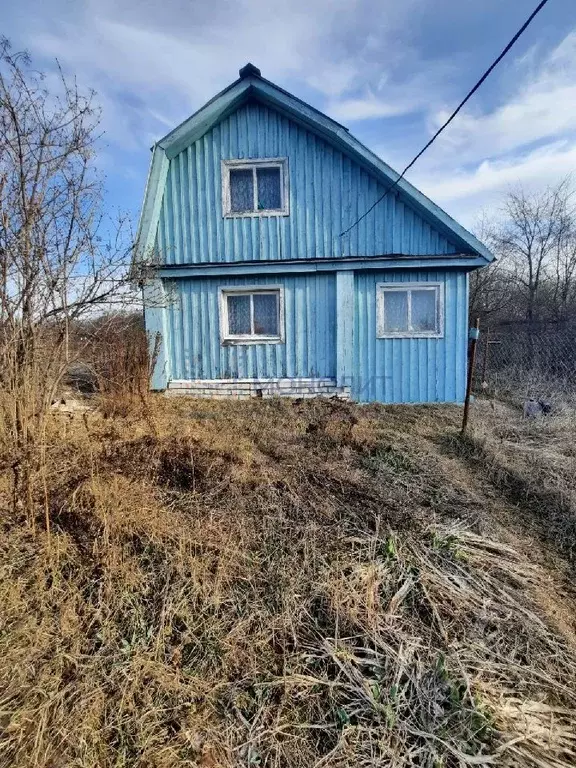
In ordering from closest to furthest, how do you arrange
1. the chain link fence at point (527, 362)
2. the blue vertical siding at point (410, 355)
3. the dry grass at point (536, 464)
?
the dry grass at point (536, 464) → the blue vertical siding at point (410, 355) → the chain link fence at point (527, 362)

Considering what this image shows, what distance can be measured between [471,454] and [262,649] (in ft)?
12.4

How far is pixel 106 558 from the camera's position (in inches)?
94.2

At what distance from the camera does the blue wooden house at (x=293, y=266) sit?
7695 mm

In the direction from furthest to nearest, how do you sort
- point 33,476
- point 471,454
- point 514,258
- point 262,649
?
point 514,258
point 471,454
point 33,476
point 262,649

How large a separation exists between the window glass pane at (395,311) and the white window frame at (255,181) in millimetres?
2742

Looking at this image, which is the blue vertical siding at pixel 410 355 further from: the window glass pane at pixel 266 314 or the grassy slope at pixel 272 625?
the grassy slope at pixel 272 625

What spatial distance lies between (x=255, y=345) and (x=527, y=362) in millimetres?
7629


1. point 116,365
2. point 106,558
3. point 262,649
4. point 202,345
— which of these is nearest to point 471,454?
point 262,649

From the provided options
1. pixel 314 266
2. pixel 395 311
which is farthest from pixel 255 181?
pixel 395 311

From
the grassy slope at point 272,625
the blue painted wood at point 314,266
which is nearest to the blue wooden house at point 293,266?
the blue painted wood at point 314,266

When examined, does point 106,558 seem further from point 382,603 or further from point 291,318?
point 291,318

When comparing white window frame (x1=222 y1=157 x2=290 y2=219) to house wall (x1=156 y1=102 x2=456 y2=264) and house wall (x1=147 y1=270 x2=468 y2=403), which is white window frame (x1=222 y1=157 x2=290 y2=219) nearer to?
house wall (x1=156 y1=102 x2=456 y2=264)

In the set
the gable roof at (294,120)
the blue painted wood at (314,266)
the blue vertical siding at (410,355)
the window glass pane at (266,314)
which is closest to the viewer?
the gable roof at (294,120)

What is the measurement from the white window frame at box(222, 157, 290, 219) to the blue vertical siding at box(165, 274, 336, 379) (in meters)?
1.29
